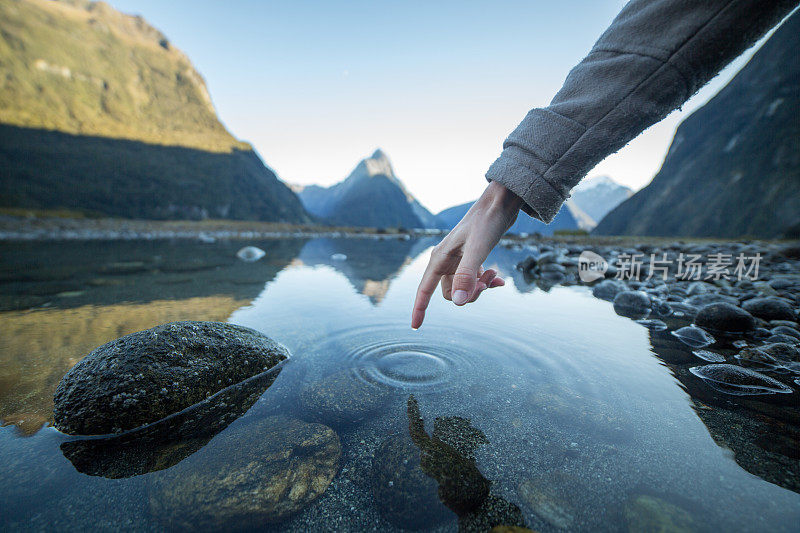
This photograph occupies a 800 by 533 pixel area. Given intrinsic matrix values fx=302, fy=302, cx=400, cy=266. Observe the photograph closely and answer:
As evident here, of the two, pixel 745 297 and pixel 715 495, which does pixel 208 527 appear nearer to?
pixel 715 495

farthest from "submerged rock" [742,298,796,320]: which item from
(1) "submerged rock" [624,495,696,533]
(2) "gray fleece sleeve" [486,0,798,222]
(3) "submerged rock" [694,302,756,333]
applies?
(2) "gray fleece sleeve" [486,0,798,222]

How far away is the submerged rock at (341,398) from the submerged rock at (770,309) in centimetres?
681

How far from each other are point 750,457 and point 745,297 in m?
6.22

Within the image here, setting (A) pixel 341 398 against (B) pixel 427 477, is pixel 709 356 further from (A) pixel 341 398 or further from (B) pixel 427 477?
(A) pixel 341 398

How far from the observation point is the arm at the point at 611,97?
125cm

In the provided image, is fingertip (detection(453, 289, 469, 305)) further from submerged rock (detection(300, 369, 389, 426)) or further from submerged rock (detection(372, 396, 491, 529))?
submerged rock (detection(300, 369, 389, 426))

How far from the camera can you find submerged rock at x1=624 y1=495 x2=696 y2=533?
5.01ft

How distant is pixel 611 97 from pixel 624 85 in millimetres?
67

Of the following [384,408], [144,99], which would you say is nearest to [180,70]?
[144,99]

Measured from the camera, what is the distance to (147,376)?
2525 millimetres

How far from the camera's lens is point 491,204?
166 centimetres

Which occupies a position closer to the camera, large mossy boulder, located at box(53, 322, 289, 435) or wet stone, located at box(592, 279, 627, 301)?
large mossy boulder, located at box(53, 322, 289, 435)

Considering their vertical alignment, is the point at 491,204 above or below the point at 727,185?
below

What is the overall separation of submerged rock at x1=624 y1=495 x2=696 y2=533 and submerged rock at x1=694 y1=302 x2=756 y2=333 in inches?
186
